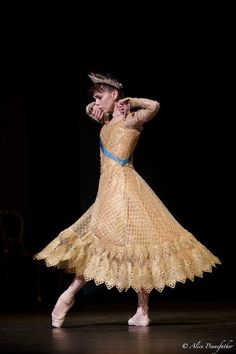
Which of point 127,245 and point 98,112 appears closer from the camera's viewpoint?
point 127,245

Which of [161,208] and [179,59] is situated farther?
[179,59]

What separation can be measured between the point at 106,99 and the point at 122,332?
1203 millimetres

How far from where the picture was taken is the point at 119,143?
4379mm

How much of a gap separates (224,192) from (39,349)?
13.6 ft

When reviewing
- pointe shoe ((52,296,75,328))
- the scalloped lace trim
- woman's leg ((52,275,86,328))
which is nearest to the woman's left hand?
the scalloped lace trim

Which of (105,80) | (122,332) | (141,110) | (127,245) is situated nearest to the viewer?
(122,332)

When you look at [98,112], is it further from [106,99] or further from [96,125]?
[96,125]

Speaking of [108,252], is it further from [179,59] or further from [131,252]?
[179,59]

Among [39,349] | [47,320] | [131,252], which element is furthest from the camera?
[47,320]

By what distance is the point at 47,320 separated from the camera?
192 inches

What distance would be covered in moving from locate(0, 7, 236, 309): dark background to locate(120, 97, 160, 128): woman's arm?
2816mm

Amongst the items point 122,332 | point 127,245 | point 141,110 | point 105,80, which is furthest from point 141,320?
point 105,80

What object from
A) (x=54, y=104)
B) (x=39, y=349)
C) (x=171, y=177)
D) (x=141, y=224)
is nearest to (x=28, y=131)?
(x=54, y=104)

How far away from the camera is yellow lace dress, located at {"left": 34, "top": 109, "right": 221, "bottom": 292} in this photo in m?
4.12
